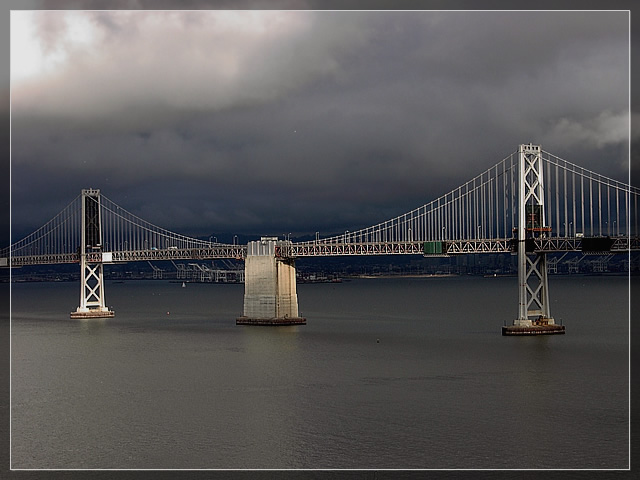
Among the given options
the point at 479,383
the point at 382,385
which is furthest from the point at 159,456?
the point at 479,383

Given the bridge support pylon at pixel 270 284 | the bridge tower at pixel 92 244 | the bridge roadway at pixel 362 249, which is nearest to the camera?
the bridge roadway at pixel 362 249

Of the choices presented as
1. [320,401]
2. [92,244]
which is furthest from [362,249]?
[320,401]

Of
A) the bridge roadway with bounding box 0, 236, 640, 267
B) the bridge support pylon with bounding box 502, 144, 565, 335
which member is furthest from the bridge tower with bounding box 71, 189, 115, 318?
the bridge support pylon with bounding box 502, 144, 565, 335

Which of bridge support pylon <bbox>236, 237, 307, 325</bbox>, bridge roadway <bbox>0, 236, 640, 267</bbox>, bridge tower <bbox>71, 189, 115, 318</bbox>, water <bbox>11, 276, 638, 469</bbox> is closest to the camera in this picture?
water <bbox>11, 276, 638, 469</bbox>

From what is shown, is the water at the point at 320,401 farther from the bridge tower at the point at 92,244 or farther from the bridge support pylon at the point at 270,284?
the bridge tower at the point at 92,244

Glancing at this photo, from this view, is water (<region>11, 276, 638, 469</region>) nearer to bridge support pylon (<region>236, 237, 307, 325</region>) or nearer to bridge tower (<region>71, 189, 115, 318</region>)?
bridge support pylon (<region>236, 237, 307, 325</region>)

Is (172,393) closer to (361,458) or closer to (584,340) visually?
(361,458)

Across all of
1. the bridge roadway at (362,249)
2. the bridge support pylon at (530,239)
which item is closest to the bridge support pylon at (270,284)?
the bridge roadway at (362,249)

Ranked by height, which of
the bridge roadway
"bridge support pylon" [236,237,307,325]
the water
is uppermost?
the bridge roadway
